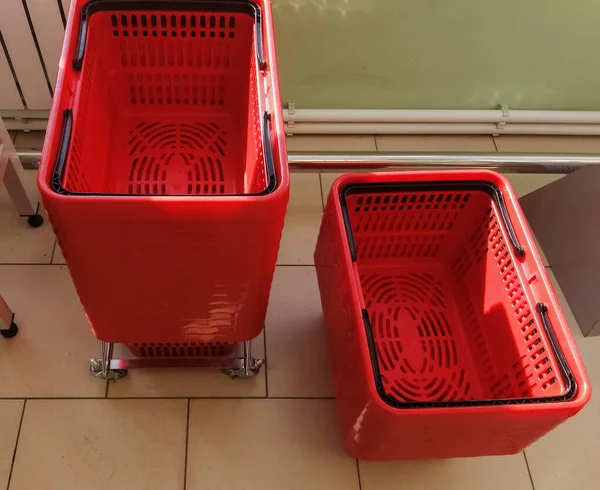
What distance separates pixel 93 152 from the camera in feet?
3.35

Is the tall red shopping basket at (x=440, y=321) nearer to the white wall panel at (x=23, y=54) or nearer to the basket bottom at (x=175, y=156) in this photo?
the basket bottom at (x=175, y=156)

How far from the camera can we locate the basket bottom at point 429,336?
117cm

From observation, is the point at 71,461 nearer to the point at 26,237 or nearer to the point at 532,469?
the point at 26,237

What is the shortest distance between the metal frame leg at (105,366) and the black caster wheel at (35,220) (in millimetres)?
401

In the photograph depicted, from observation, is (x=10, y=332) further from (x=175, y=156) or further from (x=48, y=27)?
(x=48, y=27)

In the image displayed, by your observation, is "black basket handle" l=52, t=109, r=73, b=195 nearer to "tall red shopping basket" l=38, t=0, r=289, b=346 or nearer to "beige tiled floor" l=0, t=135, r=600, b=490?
"tall red shopping basket" l=38, t=0, r=289, b=346

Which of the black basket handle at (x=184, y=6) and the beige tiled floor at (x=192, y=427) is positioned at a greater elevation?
the black basket handle at (x=184, y=6)

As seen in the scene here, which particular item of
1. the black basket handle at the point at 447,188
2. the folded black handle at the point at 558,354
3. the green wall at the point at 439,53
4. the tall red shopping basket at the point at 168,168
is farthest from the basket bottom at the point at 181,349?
the green wall at the point at 439,53

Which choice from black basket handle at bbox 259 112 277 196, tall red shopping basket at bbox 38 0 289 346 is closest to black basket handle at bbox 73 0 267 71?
tall red shopping basket at bbox 38 0 289 346

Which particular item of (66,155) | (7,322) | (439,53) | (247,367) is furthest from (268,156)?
(439,53)

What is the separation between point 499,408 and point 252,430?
522mm

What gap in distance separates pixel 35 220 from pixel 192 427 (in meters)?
0.65

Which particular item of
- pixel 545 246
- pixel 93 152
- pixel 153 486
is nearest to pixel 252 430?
pixel 153 486

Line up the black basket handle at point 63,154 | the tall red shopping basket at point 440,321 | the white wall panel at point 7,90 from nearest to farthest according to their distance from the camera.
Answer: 1. the black basket handle at point 63,154
2. the tall red shopping basket at point 440,321
3. the white wall panel at point 7,90
